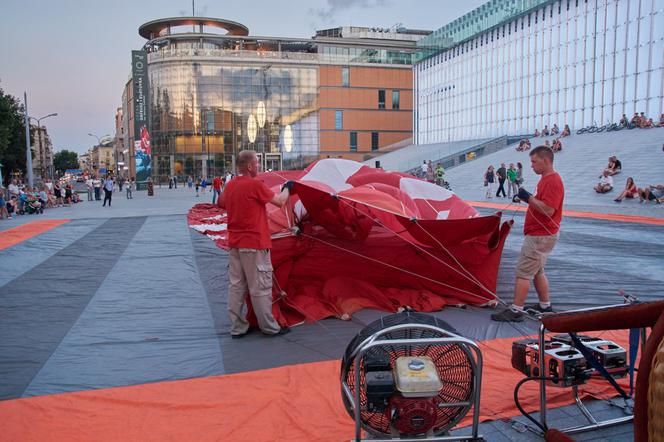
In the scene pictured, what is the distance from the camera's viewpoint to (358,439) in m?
2.41

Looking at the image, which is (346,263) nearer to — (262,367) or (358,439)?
(262,367)

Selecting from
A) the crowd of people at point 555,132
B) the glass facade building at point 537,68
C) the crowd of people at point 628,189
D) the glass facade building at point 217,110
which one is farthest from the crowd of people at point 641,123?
the glass facade building at point 217,110

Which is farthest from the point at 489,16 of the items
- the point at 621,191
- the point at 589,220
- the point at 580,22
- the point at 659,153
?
the point at 589,220

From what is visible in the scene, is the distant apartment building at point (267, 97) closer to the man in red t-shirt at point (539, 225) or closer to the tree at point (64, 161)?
the man in red t-shirt at point (539, 225)

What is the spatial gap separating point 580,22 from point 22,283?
142ft

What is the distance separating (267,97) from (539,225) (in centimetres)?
5713

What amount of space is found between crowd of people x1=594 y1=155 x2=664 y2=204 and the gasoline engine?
53.7ft

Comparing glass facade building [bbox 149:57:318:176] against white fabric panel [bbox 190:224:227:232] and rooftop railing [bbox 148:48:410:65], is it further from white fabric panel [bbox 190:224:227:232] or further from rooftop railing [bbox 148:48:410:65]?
white fabric panel [bbox 190:224:227:232]

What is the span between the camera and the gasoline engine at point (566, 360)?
9.91 feet

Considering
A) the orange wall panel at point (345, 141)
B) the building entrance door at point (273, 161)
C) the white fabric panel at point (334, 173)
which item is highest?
the orange wall panel at point (345, 141)

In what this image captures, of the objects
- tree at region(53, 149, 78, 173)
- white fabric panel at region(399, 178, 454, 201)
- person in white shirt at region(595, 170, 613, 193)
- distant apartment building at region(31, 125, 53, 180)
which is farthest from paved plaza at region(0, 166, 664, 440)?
tree at region(53, 149, 78, 173)

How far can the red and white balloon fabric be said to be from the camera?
18.7 feet

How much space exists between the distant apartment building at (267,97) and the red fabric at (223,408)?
53.3 meters

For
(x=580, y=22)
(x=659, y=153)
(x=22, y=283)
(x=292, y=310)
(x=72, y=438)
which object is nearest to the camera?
(x=72, y=438)
